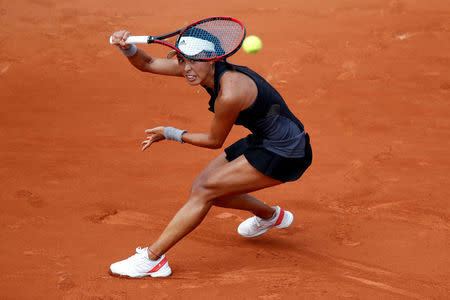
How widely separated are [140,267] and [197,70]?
114 cm

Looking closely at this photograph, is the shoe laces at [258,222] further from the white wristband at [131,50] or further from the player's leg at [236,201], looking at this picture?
the white wristband at [131,50]

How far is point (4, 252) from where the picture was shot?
155 inches

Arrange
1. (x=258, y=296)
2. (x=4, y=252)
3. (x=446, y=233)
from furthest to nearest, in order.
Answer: (x=446, y=233) < (x=4, y=252) < (x=258, y=296)

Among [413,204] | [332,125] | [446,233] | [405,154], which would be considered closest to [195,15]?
[332,125]

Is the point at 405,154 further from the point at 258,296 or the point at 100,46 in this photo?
the point at 100,46

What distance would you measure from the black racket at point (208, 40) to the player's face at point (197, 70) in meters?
0.05

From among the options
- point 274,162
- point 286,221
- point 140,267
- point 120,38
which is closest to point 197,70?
point 120,38

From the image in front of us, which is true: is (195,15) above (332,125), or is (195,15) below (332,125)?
above

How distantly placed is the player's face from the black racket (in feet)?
0.17

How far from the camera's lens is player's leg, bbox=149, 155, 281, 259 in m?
3.57

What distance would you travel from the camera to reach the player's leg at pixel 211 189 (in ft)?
11.7

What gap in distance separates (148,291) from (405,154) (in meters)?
3.04

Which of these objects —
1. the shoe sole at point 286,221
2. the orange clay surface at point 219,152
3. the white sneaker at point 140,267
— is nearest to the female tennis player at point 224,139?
the white sneaker at point 140,267

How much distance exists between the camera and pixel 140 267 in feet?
12.0
